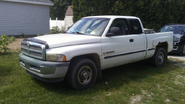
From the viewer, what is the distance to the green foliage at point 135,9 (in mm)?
14375

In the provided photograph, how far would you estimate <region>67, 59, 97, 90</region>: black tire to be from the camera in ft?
12.8

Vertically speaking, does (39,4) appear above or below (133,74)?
above

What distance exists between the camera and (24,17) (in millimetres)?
15477

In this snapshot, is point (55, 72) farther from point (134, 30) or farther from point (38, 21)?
point (38, 21)

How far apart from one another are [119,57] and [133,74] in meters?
1.07

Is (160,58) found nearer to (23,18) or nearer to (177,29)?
(177,29)

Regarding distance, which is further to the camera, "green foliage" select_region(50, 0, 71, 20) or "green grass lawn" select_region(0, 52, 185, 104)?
"green foliage" select_region(50, 0, 71, 20)

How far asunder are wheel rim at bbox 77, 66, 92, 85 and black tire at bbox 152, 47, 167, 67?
3.13 metres

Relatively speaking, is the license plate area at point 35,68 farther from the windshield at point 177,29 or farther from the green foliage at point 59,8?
the green foliage at point 59,8

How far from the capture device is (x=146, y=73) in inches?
224

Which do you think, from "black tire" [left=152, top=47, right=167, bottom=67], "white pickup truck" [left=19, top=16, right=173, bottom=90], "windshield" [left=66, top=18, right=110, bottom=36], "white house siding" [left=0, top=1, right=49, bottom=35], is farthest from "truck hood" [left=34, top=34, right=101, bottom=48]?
"white house siding" [left=0, top=1, right=49, bottom=35]

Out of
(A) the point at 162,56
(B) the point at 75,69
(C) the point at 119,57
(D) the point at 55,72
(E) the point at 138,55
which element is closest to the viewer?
(D) the point at 55,72

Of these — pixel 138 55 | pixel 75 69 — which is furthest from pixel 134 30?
pixel 75 69

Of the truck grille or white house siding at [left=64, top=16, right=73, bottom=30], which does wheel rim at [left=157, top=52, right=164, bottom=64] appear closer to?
the truck grille
